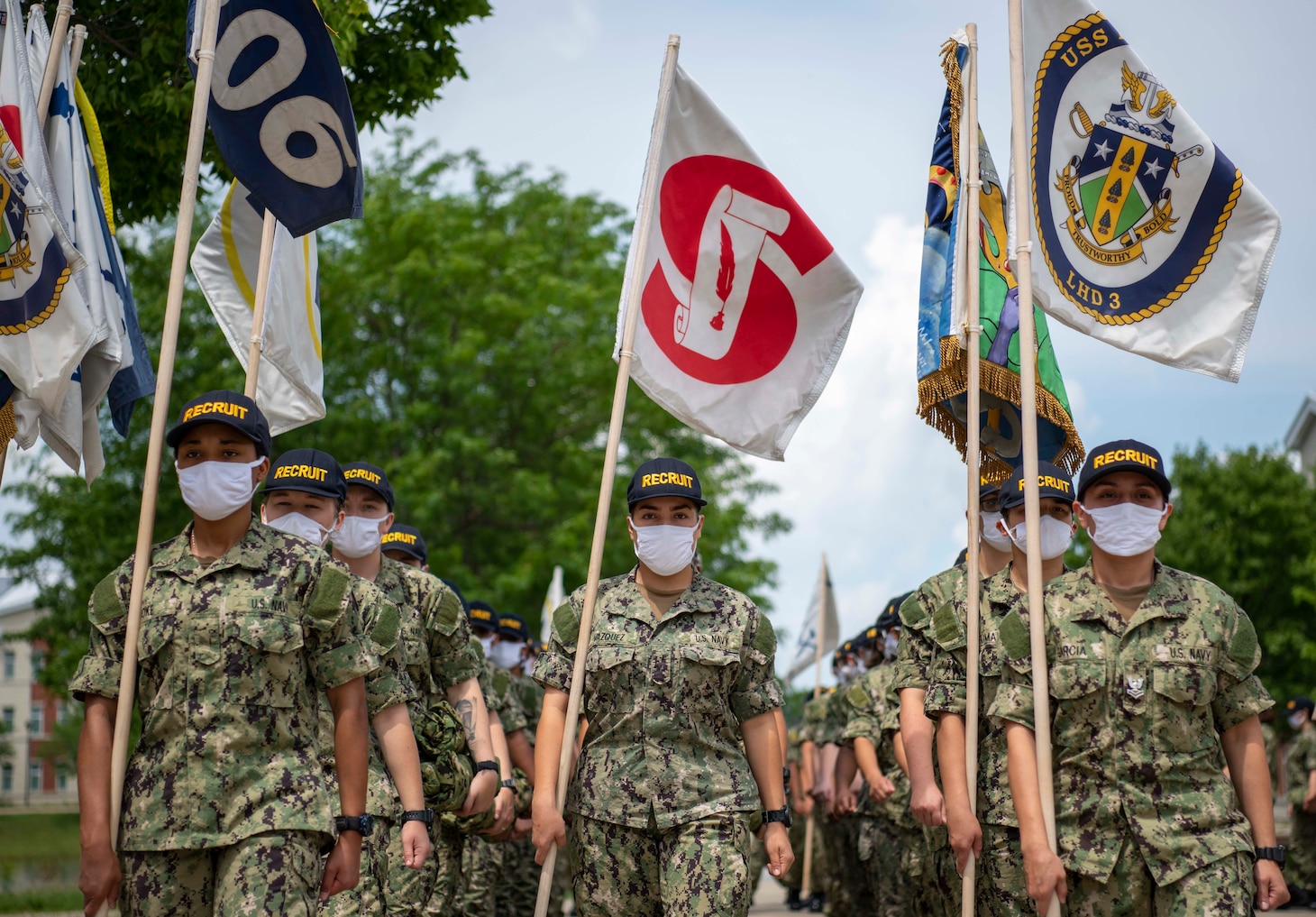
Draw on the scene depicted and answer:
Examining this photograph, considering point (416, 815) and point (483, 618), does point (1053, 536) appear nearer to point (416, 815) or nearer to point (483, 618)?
point (416, 815)

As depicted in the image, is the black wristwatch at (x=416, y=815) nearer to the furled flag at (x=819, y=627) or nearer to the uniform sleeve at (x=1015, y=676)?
the uniform sleeve at (x=1015, y=676)

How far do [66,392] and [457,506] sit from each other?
2011 centimetres

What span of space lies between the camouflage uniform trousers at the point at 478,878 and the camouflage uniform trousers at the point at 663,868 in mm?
4375

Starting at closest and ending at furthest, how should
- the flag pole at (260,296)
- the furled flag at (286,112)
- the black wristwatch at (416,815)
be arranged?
1. the black wristwatch at (416,815)
2. the flag pole at (260,296)
3. the furled flag at (286,112)

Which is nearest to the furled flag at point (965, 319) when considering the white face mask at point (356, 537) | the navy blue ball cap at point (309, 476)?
the white face mask at point (356, 537)

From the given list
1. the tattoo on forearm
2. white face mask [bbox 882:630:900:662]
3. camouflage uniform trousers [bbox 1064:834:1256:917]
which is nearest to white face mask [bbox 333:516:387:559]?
the tattoo on forearm

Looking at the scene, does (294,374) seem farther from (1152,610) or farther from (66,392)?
(1152,610)

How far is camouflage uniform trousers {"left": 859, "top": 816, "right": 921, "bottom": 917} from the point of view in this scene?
11.8 meters

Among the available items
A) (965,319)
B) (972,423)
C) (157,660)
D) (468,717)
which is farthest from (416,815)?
(965,319)

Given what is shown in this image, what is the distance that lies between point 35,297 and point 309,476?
1525mm

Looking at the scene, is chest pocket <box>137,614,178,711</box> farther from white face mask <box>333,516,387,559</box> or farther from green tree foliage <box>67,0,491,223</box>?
green tree foliage <box>67,0,491,223</box>

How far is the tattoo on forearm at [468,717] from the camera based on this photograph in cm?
Answer: 765

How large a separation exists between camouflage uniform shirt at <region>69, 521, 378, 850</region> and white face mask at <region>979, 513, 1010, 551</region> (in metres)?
3.82

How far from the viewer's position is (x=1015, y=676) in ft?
19.6
